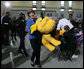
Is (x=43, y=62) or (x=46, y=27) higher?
(x=46, y=27)

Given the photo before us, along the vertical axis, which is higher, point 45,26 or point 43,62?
point 45,26

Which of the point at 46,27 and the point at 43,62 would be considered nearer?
the point at 46,27

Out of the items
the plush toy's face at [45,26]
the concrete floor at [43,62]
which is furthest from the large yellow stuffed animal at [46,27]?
the concrete floor at [43,62]

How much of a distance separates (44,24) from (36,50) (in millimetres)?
749

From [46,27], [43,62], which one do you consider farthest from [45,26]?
[43,62]

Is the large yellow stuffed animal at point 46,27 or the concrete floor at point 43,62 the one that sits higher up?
the large yellow stuffed animal at point 46,27

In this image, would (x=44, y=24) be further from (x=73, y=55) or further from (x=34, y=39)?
(x=73, y=55)

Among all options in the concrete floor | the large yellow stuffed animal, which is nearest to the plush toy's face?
the large yellow stuffed animal

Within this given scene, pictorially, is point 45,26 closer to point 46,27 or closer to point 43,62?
point 46,27

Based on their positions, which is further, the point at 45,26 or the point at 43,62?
the point at 43,62

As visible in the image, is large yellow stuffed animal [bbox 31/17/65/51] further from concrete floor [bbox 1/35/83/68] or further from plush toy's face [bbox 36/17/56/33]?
concrete floor [bbox 1/35/83/68]

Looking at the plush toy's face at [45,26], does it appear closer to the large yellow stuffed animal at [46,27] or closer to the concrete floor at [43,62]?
the large yellow stuffed animal at [46,27]

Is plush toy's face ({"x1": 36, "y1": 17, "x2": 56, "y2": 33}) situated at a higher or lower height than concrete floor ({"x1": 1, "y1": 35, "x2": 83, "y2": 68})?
higher

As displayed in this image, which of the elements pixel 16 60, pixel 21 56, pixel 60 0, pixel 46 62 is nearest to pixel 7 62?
pixel 16 60
